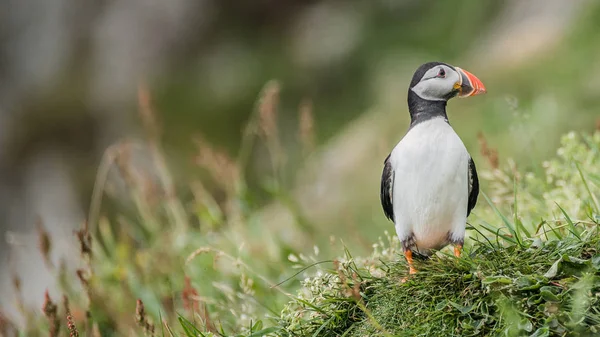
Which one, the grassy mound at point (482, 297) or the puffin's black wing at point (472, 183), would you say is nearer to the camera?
the grassy mound at point (482, 297)

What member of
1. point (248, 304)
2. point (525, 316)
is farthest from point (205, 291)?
point (525, 316)

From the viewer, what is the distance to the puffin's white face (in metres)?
2.99

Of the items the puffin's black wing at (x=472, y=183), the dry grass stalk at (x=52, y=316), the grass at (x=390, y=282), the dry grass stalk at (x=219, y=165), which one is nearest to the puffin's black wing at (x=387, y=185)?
the grass at (x=390, y=282)

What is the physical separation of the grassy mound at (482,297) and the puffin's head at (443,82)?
638mm

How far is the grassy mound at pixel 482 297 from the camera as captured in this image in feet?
7.84


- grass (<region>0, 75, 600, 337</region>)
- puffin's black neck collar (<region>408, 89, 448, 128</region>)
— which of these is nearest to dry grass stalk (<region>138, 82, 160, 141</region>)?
grass (<region>0, 75, 600, 337</region>)

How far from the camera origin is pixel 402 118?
24.9 ft

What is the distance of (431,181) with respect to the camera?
9.55 ft

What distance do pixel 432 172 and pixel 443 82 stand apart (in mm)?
383

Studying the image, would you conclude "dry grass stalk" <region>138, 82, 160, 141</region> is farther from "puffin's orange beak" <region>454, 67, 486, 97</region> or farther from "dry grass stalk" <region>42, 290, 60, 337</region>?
"puffin's orange beak" <region>454, 67, 486, 97</region>

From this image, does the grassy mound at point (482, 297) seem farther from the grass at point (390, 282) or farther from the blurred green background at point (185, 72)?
the blurred green background at point (185, 72)

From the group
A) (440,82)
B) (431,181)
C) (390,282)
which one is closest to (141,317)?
(390,282)

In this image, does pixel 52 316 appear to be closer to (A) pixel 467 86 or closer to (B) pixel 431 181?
(B) pixel 431 181

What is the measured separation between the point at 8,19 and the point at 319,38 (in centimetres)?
547
